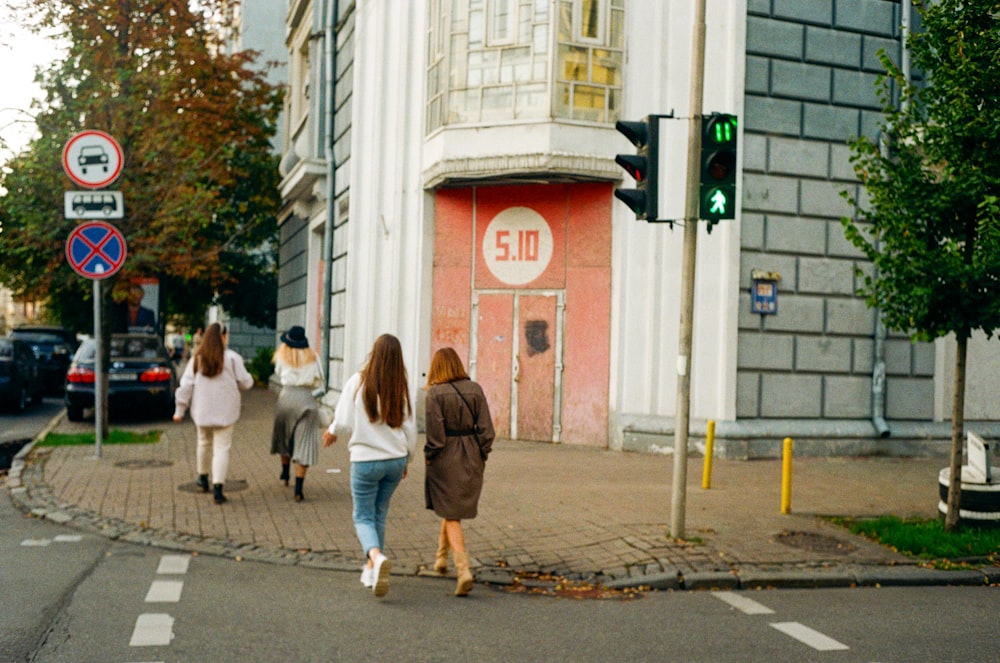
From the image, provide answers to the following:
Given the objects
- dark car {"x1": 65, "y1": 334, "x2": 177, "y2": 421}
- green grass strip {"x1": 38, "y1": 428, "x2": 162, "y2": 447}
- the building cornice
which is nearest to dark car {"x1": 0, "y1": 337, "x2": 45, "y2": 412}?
dark car {"x1": 65, "y1": 334, "x2": 177, "y2": 421}

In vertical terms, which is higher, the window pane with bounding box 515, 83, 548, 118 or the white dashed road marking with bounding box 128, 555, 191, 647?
the window pane with bounding box 515, 83, 548, 118

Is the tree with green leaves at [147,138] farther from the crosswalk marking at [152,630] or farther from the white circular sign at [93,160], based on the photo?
the crosswalk marking at [152,630]

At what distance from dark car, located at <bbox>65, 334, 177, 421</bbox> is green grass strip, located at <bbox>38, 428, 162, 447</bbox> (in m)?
2.53

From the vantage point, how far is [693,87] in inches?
324

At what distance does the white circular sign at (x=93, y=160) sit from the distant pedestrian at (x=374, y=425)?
6808 millimetres

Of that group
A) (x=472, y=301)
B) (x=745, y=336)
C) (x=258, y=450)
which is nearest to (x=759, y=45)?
(x=745, y=336)

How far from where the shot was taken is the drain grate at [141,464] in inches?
460

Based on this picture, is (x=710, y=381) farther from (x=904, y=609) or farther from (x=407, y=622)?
(x=407, y=622)

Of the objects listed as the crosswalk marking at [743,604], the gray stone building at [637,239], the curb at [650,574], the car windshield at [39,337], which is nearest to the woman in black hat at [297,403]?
the curb at [650,574]

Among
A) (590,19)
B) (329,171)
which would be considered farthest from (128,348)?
(590,19)

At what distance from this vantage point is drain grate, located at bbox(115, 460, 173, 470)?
11.7m

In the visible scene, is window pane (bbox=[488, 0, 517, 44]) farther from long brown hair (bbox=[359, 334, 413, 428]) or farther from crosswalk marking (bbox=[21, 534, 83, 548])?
crosswalk marking (bbox=[21, 534, 83, 548])

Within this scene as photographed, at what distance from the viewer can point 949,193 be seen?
328 inches

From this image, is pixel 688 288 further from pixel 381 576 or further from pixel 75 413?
pixel 75 413
